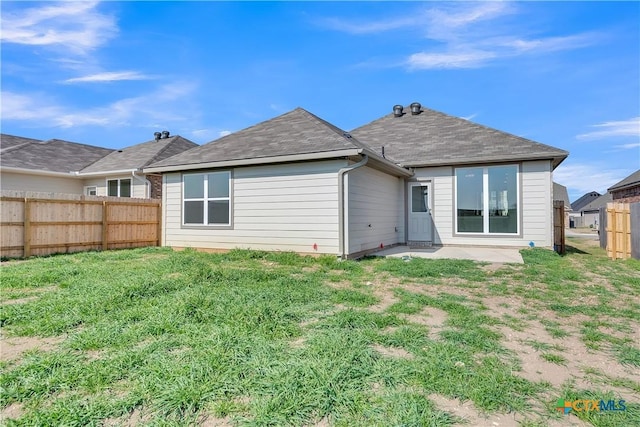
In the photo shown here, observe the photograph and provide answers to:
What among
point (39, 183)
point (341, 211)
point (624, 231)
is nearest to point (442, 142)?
point (624, 231)

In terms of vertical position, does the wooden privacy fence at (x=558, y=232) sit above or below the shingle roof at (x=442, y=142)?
below

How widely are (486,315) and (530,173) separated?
7.82 meters

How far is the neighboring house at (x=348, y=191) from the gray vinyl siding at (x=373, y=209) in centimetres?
3

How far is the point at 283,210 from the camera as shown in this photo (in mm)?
8539

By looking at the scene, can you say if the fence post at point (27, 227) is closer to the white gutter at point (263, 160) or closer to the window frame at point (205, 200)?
the white gutter at point (263, 160)

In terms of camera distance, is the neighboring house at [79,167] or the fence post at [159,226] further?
the neighboring house at [79,167]

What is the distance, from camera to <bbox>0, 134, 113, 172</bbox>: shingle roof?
14.5 meters

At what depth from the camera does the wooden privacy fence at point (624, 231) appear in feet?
28.2

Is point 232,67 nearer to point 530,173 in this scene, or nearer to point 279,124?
point 279,124

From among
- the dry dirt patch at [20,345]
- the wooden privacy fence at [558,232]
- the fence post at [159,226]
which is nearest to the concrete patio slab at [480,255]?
the wooden privacy fence at [558,232]

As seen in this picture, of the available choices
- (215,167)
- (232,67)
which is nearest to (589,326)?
(215,167)

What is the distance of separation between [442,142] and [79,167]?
1738cm

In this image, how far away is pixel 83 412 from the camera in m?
1.85

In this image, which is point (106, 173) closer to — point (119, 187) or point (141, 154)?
point (119, 187)
